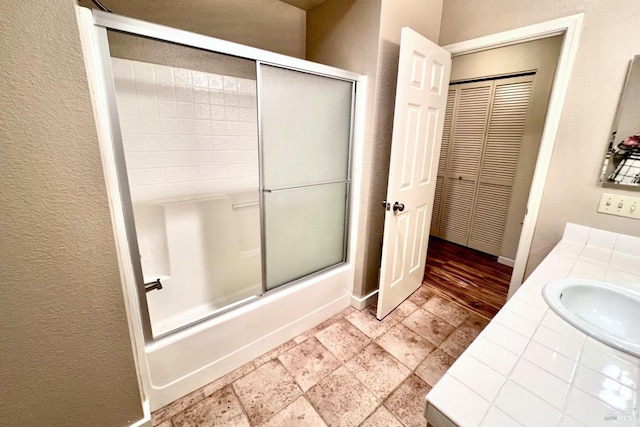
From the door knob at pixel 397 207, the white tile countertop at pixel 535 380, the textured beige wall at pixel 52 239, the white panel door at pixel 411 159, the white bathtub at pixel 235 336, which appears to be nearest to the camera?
the white tile countertop at pixel 535 380

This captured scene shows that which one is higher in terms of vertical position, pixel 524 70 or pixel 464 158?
pixel 524 70

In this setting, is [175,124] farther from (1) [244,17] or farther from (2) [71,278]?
(2) [71,278]

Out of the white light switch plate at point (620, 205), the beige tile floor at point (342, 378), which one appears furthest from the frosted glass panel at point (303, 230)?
the white light switch plate at point (620, 205)

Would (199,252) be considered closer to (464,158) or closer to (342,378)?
(342,378)

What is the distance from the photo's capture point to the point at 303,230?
5.98 feet

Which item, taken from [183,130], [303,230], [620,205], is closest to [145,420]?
[303,230]

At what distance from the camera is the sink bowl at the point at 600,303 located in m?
0.96

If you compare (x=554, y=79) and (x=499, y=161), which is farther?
(x=499, y=161)

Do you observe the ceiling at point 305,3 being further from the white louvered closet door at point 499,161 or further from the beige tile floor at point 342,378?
the beige tile floor at point 342,378

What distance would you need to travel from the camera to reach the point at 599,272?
117cm

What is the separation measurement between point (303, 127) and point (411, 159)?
2.46 ft

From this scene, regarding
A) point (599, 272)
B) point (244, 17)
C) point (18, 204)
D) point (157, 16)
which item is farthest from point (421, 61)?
point (18, 204)

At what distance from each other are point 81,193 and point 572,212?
7.61 feet

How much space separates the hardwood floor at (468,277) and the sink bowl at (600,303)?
111 centimetres
